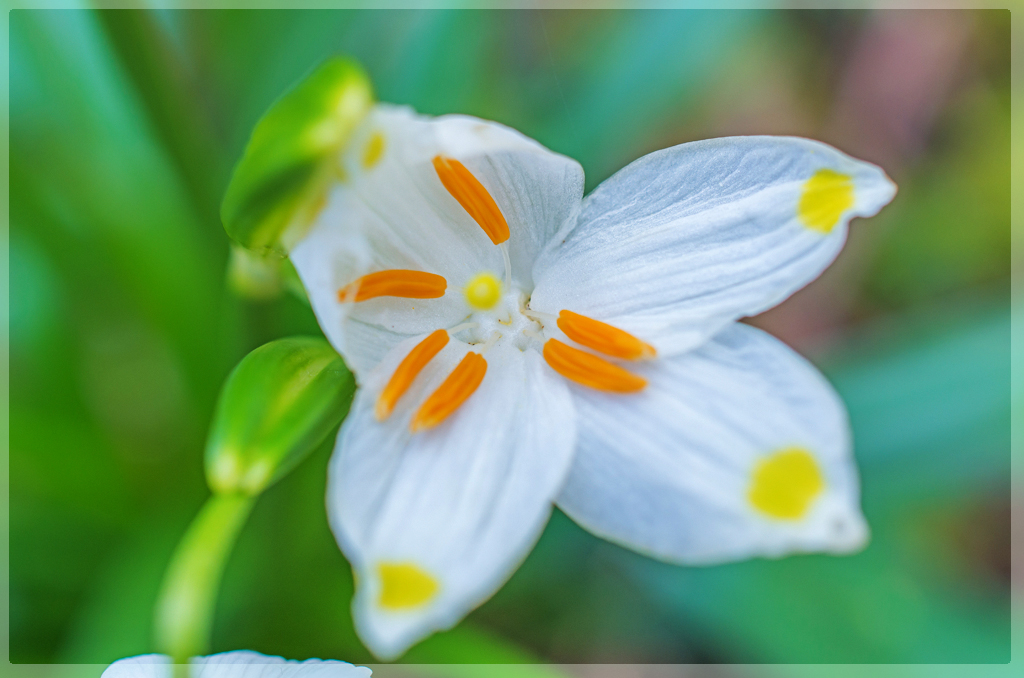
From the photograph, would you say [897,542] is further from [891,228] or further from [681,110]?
[681,110]

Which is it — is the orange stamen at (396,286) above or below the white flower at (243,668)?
above

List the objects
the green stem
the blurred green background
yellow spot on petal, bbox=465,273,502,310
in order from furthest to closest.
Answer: the blurred green background → yellow spot on petal, bbox=465,273,502,310 → the green stem

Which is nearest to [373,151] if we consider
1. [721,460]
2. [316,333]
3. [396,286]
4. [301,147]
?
[301,147]

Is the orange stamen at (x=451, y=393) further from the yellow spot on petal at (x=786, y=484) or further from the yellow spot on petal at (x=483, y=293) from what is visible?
the yellow spot on petal at (x=786, y=484)

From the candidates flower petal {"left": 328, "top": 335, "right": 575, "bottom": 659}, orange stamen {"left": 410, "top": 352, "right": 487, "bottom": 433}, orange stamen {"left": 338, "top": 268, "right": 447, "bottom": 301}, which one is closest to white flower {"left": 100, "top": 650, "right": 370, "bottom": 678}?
flower petal {"left": 328, "top": 335, "right": 575, "bottom": 659}

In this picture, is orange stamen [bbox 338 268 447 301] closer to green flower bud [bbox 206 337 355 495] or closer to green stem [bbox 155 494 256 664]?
green flower bud [bbox 206 337 355 495]

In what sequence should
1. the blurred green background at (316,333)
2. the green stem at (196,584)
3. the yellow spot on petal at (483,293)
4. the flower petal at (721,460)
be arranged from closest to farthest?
the green stem at (196,584) → the flower petal at (721,460) → the yellow spot on petal at (483,293) → the blurred green background at (316,333)

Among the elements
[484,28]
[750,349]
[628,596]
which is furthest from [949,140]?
[750,349]

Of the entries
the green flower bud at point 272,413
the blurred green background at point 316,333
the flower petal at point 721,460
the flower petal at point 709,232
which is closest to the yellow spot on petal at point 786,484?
the flower petal at point 721,460

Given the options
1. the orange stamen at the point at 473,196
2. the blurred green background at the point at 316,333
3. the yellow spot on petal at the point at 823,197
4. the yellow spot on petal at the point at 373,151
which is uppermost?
the yellow spot on petal at the point at 373,151
